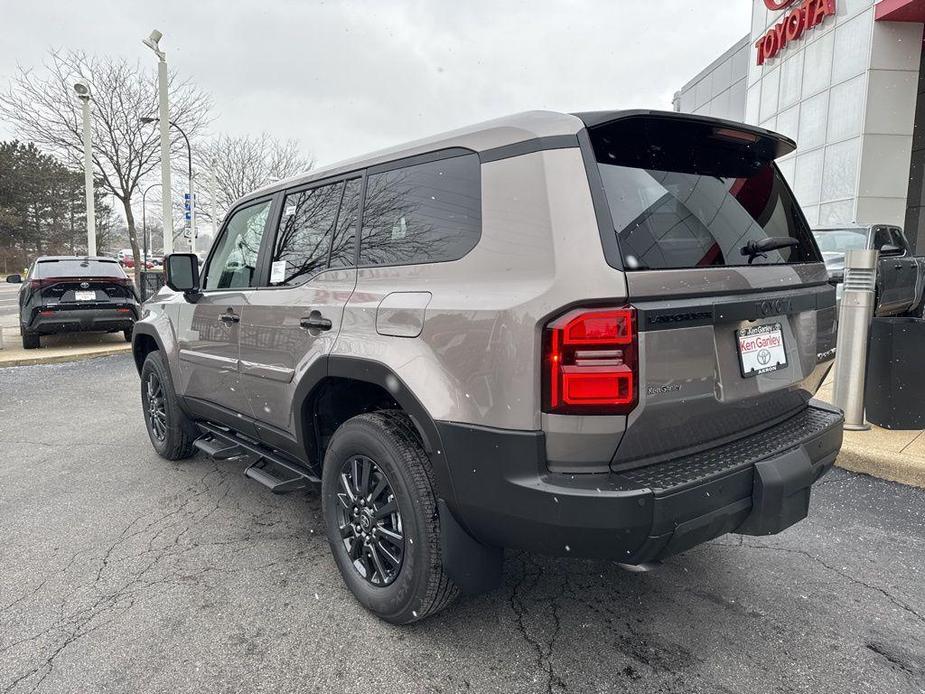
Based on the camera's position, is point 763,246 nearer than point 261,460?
Yes

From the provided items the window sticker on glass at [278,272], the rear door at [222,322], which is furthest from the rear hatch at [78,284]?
the window sticker on glass at [278,272]

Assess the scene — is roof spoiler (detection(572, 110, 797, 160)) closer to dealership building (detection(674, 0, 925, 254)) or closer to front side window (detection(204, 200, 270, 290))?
front side window (detection(204, 200, 270, 290))

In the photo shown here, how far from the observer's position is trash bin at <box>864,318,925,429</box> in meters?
4.65

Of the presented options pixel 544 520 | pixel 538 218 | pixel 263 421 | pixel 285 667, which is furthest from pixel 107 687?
pixel 538 218

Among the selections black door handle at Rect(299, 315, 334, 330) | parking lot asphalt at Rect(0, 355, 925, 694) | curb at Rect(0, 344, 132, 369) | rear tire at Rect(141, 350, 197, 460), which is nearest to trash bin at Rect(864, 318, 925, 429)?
parking lot asphalt at Rect(0, 355, 925, 694)

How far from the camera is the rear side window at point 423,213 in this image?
225 cm

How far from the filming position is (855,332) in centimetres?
470

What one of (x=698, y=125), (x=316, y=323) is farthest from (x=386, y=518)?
(x=698, y=125)

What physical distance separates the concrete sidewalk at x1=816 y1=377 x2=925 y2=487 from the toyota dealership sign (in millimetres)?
14828

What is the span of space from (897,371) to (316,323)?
4.47m

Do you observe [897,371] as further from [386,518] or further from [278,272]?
[278,272]

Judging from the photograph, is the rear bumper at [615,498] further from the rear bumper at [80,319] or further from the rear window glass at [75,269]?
the rear window glass at [75,269]

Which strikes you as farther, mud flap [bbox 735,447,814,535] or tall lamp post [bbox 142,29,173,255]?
tall lamp post [bbox 142,29,173,255]

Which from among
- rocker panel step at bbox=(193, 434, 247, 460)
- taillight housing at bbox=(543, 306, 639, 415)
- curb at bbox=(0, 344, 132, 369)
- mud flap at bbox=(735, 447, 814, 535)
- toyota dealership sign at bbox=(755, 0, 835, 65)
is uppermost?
toyota dealership sign at bbox=(755, 0, 835, 65)
